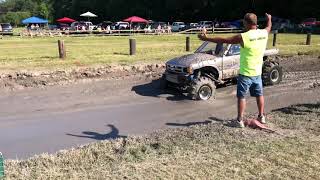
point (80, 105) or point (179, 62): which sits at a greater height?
point (179, 62)

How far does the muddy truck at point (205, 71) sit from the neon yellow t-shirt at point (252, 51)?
4.50 meters

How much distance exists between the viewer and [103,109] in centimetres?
1281

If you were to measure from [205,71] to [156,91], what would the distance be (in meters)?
1.83

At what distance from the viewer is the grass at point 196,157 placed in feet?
20.4

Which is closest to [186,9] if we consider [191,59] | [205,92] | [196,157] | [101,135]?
[191,59]

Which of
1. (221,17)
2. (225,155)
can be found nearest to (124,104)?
(225,155)

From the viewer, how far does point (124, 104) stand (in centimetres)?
1352

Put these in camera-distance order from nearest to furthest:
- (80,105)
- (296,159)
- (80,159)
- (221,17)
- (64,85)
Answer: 1. (296,159)
2. (80,159)
3. (80,105)
4. (64,85)
5. (221,17)

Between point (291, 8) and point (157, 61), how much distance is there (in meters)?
55.7

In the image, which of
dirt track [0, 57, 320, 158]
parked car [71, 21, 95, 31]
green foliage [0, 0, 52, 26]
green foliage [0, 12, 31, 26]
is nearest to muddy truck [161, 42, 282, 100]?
dirt track [0, 57, 320, 158]

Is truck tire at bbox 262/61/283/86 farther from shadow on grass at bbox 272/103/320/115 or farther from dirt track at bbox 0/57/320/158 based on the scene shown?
shadow on grass at bbox 272/103/320/115

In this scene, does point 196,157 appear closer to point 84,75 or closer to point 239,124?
point 239,124

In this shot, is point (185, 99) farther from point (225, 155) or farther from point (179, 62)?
point (225, 155)

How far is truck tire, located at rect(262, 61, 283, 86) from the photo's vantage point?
1504 centimetres
